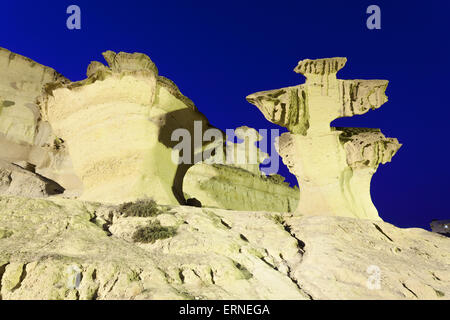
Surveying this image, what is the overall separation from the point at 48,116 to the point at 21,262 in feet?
31.9

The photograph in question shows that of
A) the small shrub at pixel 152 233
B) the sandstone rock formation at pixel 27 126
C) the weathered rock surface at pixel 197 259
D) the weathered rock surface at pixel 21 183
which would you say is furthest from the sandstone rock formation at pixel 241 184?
the small shrub at pixel 152 233

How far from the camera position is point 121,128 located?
415 inches

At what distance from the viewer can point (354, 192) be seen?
10664mm

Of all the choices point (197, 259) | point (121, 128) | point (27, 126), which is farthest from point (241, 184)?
point (197, 259)

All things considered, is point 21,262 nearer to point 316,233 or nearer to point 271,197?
point 316,233

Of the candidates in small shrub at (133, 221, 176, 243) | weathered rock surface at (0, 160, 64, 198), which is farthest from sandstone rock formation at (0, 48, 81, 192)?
small shrub at (133, 221, 176, 243)

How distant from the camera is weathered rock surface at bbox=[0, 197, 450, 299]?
135 inches

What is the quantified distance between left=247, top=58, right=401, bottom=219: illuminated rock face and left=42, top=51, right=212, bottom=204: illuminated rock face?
3.45 meters

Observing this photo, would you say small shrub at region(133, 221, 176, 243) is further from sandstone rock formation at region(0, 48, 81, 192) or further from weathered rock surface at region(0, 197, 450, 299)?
sandstone rock formation at region(0, 48, 81, 192)

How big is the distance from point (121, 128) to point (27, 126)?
1309cm

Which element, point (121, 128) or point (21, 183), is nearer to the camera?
point (121, 128)

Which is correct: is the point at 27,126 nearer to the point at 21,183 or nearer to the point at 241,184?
the point at 21,183

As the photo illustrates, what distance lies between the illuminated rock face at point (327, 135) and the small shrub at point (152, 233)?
635 cm

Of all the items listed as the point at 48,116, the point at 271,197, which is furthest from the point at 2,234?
the point at 271,197
